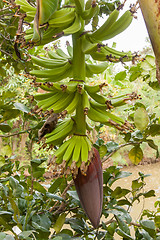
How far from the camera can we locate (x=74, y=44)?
0.39 meters

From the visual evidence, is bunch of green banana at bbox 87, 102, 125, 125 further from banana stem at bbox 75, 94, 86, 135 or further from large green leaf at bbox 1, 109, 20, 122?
large green leaf at bbox 1, 109, 20, 122

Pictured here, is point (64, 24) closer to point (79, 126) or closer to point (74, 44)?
point (74, 44)

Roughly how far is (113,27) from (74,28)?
0.22 ft

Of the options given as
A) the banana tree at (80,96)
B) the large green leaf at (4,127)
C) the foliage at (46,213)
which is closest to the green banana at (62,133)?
the banana tree at (80,96)

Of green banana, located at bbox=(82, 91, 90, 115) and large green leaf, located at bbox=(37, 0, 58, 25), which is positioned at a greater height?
large green leaf, located at bbox=(37, 0, 58, 25)

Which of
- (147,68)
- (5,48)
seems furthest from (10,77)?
(147,68)

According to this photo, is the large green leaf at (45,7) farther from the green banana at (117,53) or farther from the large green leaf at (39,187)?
the large green leaf at (39,187)

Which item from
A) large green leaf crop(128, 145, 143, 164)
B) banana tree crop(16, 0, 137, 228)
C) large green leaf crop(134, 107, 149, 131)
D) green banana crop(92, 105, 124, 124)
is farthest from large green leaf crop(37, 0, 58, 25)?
large green leaf crop(128, 145, 143, 164)

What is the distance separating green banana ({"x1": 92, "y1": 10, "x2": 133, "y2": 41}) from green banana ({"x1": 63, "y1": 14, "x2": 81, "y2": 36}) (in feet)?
0.13

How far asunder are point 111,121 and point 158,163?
4337 millimetres

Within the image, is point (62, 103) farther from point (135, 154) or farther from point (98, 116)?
point (135, 154)

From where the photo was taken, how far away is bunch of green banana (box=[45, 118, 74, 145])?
394mm

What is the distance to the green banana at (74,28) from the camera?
347 mm

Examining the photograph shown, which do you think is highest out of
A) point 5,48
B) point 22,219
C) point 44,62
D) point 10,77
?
point 10,77
